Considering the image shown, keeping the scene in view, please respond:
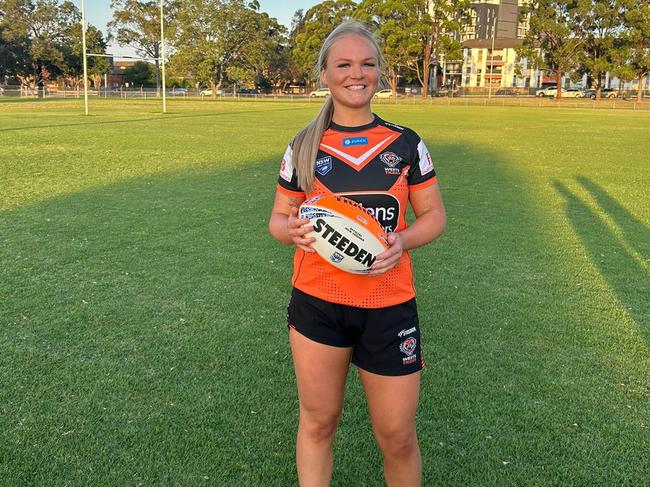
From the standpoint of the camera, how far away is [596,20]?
56062 mm

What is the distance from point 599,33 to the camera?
56.7 meters

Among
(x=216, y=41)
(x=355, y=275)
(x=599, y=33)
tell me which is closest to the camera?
(x=355, y=275)

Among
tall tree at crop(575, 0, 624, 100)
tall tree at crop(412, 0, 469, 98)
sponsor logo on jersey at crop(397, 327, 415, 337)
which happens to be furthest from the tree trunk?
sponsor logo on jersey at crop(397, 327, 415, 337)

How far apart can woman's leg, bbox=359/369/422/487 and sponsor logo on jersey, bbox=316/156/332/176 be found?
2.63 ft

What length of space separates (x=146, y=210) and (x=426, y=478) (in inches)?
270

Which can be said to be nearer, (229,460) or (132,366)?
(229,460)

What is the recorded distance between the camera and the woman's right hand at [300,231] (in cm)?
218

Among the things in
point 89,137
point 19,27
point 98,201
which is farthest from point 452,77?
point 98,201

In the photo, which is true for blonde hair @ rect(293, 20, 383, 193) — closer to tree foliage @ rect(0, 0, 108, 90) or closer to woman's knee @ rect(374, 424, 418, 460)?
woman's knee @ rect(374, 424, 418, 460)

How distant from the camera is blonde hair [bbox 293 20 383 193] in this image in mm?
2289

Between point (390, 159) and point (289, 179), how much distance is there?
16.7 inches

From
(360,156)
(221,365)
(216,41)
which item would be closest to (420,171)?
(360,156)

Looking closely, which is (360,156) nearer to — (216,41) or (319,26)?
(216,41)

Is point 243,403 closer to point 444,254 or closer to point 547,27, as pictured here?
point 444,254
